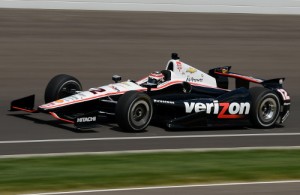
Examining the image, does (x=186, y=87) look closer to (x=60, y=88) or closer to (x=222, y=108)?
(x=222, y=108)

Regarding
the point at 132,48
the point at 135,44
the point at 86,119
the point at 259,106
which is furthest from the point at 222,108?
the point at 135,44

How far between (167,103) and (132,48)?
977 centimetres

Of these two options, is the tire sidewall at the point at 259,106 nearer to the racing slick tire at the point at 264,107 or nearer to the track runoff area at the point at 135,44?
the racing slick tire at the point at 264,107

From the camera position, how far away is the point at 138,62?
21531 millimetres

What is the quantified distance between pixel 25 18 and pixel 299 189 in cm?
1601

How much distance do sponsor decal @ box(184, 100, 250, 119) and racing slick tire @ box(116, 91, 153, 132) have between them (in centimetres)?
77

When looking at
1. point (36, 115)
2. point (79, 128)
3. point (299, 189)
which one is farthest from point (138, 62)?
point (299, 189)

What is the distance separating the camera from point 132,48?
22797 mm

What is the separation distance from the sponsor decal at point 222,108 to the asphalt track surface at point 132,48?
28 centimetres

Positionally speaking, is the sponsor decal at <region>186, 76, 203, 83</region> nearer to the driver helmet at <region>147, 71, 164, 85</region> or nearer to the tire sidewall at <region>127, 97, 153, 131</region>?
the driver helmet at <region>147, 71, 164, 85</region>

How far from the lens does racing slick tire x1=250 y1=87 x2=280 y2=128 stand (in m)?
13.5

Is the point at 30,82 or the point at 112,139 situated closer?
the point at 112,139

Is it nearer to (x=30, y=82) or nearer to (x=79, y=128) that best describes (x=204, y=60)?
(x=30, y=82)

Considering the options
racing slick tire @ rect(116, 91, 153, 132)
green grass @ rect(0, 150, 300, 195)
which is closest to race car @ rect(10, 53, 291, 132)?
racing slick tire @ rect(116, 91, 153, 132)
